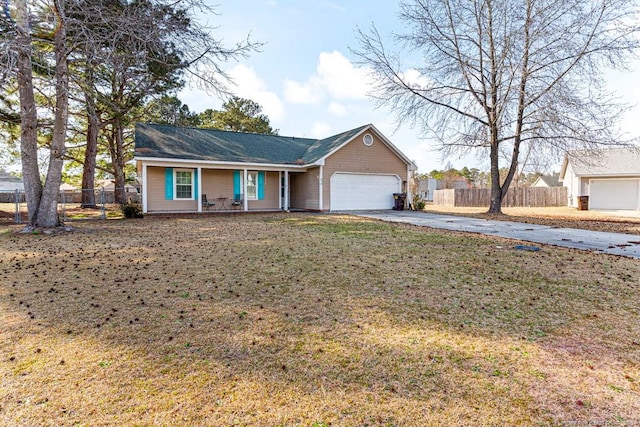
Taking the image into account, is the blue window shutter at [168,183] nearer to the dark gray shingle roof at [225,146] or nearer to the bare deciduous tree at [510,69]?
the dark gray shingle roof at [225,146]

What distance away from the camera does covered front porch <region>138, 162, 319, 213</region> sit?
49.6 feet

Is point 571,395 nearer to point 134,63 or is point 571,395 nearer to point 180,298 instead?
point 180,298

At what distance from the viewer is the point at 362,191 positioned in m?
17.8

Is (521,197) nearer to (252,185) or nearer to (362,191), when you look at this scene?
(362,191)

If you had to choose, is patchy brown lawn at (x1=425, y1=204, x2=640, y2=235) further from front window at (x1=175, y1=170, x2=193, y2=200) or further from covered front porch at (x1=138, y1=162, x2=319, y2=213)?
front window at (x1=175, y1=170, x2=193, y2=200)

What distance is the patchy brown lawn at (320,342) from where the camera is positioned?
207 cm

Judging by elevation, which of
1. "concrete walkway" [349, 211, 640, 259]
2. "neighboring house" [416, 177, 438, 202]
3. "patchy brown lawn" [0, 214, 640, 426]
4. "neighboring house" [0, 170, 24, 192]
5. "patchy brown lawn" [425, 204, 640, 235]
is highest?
"neighboring house" [0, 170, 24, 192]

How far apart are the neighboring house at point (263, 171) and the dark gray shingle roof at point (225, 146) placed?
0.04 metres

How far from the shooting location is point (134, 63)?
7461 mm

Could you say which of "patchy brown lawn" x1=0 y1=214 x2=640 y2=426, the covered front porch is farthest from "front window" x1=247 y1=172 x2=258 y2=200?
"patchy brown lawn" x1=0 y1=214 x2=640 y2=426

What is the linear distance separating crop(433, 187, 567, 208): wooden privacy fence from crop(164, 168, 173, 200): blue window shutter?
70.2 ft

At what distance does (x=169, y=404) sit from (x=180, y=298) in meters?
2.05

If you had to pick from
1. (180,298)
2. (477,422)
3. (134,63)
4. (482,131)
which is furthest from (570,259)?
(482,131)

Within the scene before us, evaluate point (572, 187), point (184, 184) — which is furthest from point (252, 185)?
point (572, 187)
